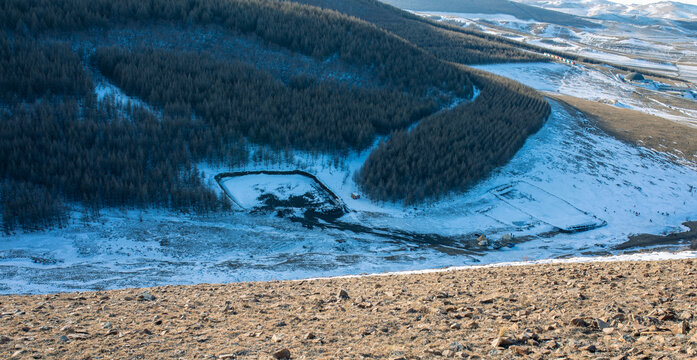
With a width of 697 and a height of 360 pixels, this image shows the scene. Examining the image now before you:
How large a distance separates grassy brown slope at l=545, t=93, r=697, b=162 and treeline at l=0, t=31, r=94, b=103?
37877 mm

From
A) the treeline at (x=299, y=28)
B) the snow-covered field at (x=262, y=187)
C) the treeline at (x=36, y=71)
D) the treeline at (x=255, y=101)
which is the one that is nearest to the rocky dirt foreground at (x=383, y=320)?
the snow-covered field at (x=262, y=187)

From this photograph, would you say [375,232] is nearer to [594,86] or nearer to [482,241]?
[482,241]

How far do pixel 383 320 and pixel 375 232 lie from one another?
13.7 meters

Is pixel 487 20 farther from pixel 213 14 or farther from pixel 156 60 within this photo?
pixel 156 60

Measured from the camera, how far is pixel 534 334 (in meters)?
6.77

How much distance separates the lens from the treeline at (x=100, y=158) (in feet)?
66.3

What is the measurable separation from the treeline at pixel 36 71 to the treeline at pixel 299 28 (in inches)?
191

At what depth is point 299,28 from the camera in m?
41.8

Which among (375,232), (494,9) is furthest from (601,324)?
(494,9)

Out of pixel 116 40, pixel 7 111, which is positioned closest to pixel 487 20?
pixel 116 40

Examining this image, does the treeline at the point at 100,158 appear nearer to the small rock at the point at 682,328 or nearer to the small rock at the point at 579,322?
the small rock at the point at 579,322

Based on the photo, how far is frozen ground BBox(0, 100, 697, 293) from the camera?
15906mm

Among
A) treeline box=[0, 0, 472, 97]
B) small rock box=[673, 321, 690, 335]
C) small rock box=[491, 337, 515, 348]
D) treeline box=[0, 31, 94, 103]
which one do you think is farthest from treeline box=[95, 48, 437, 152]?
small rock box=[673, 321, 690, 335]

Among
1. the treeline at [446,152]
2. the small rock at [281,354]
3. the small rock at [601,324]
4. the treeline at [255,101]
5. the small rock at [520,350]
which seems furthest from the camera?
the treeline at [255,101]
